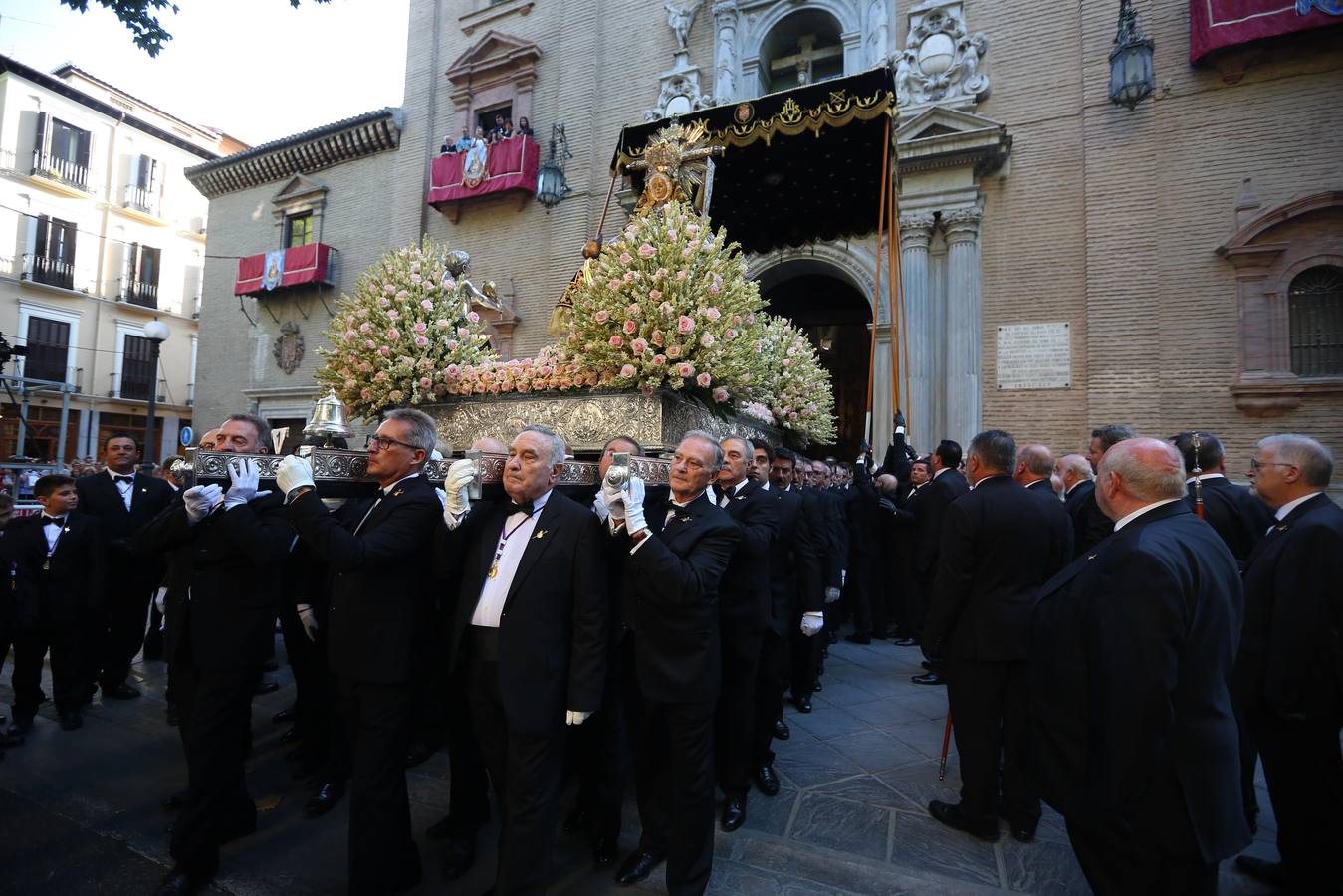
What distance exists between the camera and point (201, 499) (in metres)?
2.80

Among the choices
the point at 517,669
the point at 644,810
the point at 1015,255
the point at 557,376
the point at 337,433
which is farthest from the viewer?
the point at 1015,255

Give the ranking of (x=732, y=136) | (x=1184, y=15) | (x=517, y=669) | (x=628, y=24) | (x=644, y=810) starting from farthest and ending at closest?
(x=628, y=24) < (x=1184, y=15) < (x=732, y=136) < (x=644, y=810) < (x=517, y=669)

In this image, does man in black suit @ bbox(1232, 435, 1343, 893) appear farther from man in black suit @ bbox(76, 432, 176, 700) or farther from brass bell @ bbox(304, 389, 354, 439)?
man in black suit @ bbox(76, 432, 176, 700)

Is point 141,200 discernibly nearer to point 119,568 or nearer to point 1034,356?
point 119,568

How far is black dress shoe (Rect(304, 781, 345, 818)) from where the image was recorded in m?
3.35

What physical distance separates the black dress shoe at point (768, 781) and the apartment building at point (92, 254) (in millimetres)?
23137

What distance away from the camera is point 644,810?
2977 mm

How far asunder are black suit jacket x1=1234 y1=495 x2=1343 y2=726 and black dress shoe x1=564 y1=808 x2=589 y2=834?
9.87 ft

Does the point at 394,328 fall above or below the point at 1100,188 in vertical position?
below

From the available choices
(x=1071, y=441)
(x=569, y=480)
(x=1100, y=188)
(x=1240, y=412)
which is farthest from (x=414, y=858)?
(x=1100, y=188)

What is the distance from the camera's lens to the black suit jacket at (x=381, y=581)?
→ 255 centimetres

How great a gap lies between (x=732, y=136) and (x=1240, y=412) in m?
7.89

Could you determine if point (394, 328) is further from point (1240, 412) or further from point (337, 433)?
point (1240, 412)

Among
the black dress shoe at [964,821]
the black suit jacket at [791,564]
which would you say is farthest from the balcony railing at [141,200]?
the black dress shoe at [964,821]
